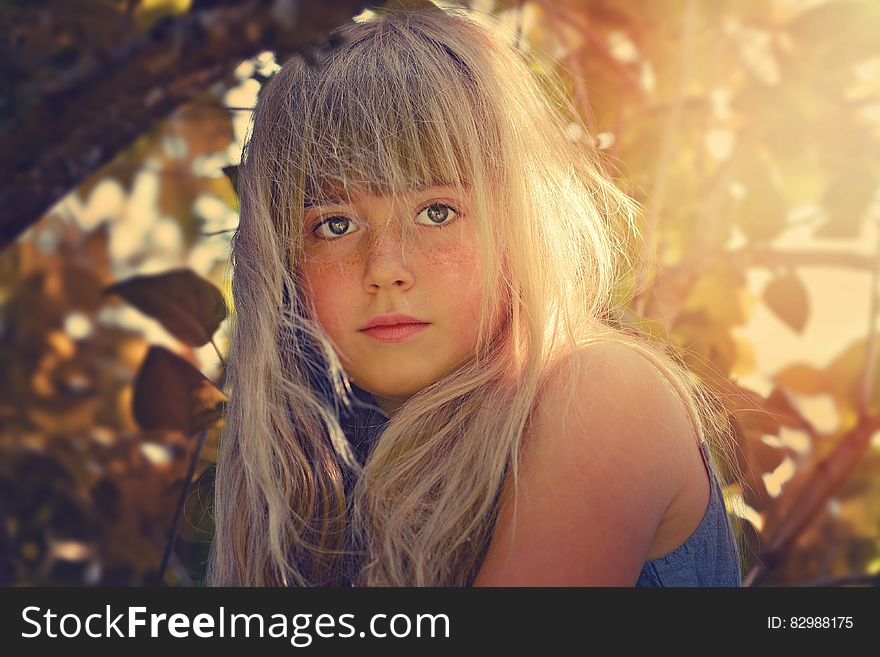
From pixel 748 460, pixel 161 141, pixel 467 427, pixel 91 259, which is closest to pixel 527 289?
pixel 467 427

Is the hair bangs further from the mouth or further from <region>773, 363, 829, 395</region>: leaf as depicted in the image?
<region>773, 363, 829, 395</region>: leaf

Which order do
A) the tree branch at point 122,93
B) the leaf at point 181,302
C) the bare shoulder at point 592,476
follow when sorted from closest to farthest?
the tree branch at point 122,93
the bare shoulder at point 592,476
the leaf at point 181,302

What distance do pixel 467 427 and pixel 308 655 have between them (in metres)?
0.38

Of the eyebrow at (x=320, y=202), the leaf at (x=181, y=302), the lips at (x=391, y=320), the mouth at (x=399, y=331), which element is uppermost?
the eyebrow at (x=320, y=202)

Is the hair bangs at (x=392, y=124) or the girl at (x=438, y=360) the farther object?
the hair bangs at (x=392, y=124)

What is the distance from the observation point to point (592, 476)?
0.89m

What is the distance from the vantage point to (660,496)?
3.08ft

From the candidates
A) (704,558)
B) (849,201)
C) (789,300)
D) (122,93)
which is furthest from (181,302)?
(849,201)

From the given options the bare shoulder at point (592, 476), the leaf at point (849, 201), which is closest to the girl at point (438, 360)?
the bare shoulder at point (592, 476)

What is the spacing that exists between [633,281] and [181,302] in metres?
0.73

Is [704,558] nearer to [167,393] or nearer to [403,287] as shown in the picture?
[403,287]

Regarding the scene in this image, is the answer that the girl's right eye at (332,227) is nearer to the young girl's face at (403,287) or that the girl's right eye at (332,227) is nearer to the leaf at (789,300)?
the young girl's face at (403,287)

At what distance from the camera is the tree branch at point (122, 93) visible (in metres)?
0.53

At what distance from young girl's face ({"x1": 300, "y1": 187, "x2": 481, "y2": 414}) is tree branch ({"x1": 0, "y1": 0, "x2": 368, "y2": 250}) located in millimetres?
456
